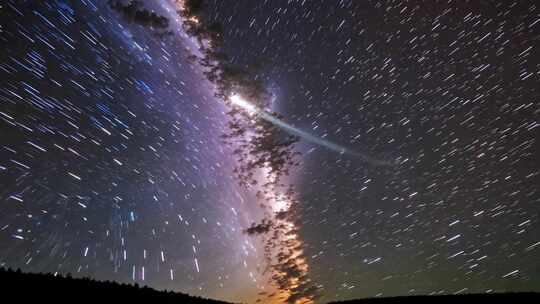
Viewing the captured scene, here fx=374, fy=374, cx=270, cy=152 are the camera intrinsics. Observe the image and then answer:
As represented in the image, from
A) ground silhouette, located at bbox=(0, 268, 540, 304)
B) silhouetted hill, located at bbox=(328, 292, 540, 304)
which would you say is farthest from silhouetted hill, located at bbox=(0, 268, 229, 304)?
silhouetted hill, located at bbox=(328, 292, 540, 304)

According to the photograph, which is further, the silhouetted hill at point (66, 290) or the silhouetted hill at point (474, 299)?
the silhouetted hill at point (474, 299)

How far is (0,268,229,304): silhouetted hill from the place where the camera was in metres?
4.19

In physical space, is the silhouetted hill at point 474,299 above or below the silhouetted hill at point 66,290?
below

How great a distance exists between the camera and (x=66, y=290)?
185 inches

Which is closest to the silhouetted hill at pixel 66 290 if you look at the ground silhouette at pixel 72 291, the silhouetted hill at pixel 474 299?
the ground silhouette at pixel 72 291

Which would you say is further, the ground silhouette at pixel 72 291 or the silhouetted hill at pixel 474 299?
the silhouetted hill at pixel 474 299

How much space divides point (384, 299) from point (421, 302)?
0.89m

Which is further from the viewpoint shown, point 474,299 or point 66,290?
point 474,299

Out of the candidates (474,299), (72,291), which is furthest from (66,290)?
(474,299)

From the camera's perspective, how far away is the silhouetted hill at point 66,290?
13.7 ft

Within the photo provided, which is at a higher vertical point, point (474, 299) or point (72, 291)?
point (72, 291)

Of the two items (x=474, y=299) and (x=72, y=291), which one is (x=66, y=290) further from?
(x=474, y=299)

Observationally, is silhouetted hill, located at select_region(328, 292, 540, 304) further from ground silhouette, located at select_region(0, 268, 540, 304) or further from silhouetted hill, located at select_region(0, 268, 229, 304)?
silhouetted hill, located at select_region(0, 268, 229, 304)

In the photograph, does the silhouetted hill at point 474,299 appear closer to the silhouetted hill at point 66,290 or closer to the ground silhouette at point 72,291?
the ground silhouette at point 72,291
